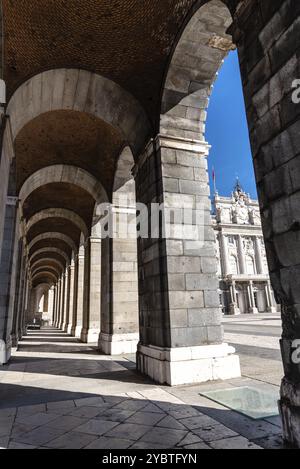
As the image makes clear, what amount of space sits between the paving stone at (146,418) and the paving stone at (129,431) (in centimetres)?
A: 10

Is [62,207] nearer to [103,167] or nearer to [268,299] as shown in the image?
[103,167]

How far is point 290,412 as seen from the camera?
2.61 metres

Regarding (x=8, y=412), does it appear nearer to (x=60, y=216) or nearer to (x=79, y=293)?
(x=60, y=216)

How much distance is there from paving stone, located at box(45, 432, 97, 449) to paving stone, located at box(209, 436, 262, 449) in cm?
114

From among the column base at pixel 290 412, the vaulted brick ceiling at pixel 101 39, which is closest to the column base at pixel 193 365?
the column base at pixel 290 412

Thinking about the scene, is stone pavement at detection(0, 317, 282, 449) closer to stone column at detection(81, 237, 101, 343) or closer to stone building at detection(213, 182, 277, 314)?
stone column at detection(81, 237, 101, 343)

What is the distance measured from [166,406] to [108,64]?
6.25 m

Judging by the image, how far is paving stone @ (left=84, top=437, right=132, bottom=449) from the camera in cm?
274

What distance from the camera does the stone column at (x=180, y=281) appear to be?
515 centimetres

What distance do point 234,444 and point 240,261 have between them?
4711cm

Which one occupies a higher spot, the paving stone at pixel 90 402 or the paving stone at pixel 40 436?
the paving stone at pixel 90 402

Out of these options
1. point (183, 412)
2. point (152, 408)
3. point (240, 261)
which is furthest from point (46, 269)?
point (240, 261)

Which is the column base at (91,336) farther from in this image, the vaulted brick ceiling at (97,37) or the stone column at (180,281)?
the vaulted brick ceiling at (97,37)
